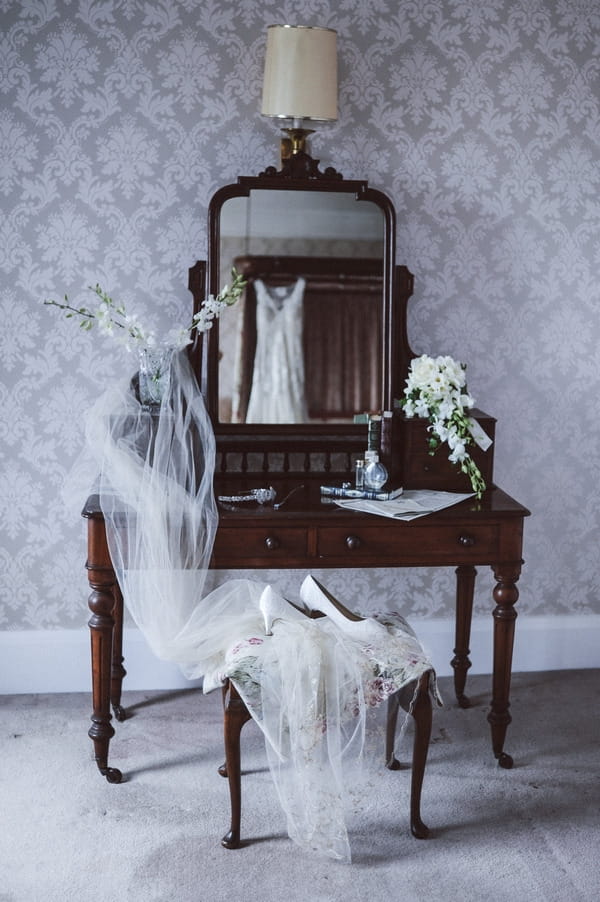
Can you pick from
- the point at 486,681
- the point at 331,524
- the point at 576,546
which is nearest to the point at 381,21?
the point at 331,524

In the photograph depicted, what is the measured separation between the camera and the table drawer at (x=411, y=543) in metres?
2.73

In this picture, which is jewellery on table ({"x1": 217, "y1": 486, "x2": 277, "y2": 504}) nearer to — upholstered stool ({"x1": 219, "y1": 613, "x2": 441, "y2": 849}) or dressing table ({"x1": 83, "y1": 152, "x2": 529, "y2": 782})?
dressing table ({"x1": 83, "y1": 152, "x2": 529, "y2": 782})

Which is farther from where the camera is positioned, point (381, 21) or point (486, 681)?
point (486, 681)


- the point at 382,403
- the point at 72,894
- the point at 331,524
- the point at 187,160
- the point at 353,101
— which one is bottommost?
the point at 72,894

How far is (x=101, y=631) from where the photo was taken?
271 centimetres

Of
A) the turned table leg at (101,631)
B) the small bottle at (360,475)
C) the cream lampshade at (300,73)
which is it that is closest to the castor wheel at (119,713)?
the turned table leg at (101,631)

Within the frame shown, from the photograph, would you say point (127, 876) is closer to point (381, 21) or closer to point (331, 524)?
point (331, 524)

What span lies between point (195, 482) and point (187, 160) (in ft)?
3.65

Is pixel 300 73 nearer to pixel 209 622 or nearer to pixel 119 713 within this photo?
pixel 209 622

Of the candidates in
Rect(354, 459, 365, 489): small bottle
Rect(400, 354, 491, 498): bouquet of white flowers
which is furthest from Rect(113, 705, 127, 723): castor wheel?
Rect(400, 354, 491, 498): bouquet of white flowers

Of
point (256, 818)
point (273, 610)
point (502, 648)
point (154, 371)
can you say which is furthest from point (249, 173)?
point (256, 818)

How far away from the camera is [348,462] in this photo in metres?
3.27

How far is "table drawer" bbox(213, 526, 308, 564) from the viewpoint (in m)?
2.70

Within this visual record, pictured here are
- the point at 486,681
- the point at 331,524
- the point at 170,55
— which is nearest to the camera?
the point at 331,524
